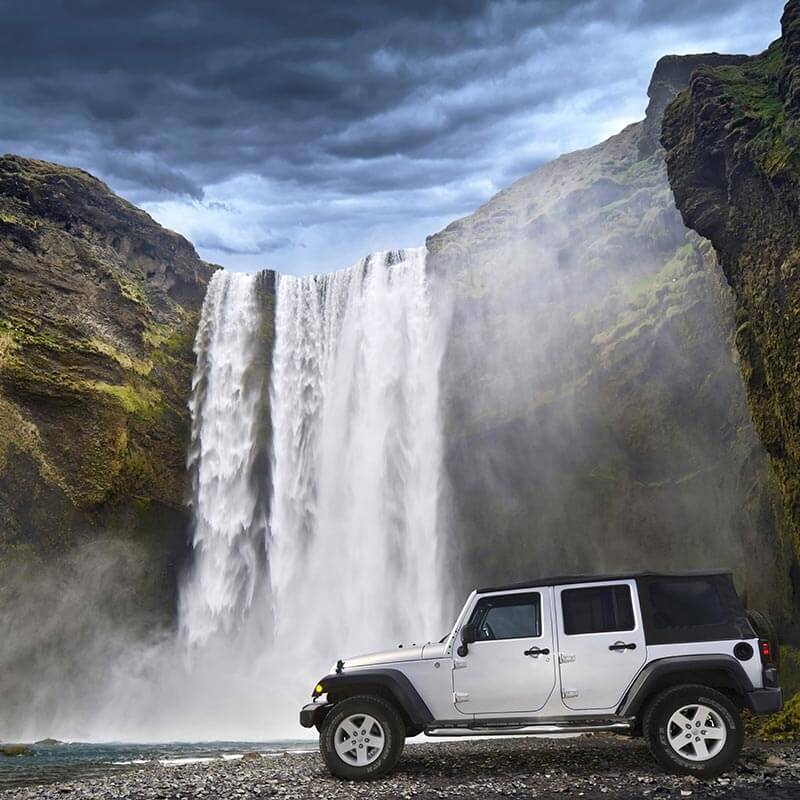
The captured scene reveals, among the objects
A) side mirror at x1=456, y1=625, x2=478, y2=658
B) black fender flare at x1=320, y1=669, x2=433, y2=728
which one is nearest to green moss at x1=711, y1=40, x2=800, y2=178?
side mirror at x1=456, y1=625, x2=478, y2=658

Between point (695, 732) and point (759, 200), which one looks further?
point (759, 200)

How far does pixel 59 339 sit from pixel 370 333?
576 inches

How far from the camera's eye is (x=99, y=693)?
30.4 metres

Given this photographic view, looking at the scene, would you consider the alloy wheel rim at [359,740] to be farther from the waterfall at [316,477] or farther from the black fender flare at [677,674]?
the waterfall at [316,477]

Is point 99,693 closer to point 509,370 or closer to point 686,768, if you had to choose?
point 509,370

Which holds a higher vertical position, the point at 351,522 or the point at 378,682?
the point at 351,522

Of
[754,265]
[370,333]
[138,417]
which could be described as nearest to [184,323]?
[138,417]

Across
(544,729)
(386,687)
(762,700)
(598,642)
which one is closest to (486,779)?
(544,729)

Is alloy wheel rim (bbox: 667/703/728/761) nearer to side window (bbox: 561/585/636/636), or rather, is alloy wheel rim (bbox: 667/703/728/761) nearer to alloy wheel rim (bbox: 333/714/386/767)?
side window (bbox: 561/585/636/636)

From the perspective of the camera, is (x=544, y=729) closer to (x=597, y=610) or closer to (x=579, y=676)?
(x=579, y=676)

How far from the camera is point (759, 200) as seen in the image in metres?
20.0

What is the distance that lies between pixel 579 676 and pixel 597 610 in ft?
2.70

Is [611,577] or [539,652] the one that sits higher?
[611,577]

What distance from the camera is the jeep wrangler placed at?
27.9 feet
